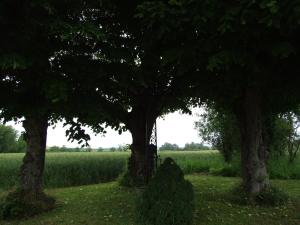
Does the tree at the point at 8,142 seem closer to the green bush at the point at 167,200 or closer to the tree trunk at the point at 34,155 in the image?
the tree trunk at the point at 34,155

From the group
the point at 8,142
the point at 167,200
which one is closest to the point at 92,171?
the point at 167,200

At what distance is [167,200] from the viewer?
7.99 meters

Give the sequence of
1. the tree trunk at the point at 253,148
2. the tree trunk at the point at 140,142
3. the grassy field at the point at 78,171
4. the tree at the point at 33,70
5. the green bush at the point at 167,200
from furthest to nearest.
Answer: the grassy field at the point at 78,171, the tree trunk at the point at 140,142, the tree trunk at the point at 253,148, the green bush at the point at 167,200, the tree at the point at 33,70

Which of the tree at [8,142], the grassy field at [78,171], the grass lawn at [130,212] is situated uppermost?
the tree at [8,142]

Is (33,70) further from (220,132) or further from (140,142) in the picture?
(220,132)

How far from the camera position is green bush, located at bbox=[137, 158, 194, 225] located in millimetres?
7895

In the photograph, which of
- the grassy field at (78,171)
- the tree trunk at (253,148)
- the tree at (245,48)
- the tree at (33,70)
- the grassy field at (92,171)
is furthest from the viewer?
the grassy field at (92,171)

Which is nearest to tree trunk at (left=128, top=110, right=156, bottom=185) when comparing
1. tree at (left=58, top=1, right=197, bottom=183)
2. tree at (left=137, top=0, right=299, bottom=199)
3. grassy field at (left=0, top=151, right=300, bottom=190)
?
tree at (left=58, top=1, right=197, bottom=183)

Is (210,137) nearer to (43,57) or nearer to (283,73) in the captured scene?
(283,73)

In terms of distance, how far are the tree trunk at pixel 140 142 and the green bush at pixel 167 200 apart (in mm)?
3963

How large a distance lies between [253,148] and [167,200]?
359cm

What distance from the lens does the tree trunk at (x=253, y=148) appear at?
34.3 feet

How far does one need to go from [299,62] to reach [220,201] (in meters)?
4.02

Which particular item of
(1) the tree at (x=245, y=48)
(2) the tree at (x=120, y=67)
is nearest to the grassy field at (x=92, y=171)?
(2) the tree at (x=120, y=67)
